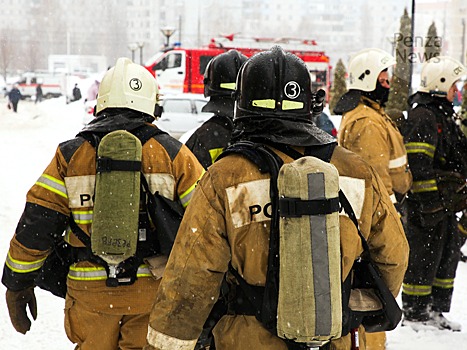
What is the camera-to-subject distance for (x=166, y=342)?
2352 millimetres

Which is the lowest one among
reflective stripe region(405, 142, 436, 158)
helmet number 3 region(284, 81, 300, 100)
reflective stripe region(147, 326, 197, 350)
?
reflective stripe region(147, 326, 197, 350)

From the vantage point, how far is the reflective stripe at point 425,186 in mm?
5555

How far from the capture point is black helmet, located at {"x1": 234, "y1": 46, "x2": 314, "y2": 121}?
2.45 meters

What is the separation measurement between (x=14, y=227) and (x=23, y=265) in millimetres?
6223

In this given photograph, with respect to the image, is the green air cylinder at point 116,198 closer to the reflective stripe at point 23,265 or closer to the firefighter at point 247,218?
the reflective stripe at point 23,265

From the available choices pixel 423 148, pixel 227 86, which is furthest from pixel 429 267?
pixel 227 86

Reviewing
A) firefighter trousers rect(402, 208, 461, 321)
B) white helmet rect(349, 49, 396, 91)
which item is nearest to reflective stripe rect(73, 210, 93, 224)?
white helmet rect(349, 49, 396, 91)

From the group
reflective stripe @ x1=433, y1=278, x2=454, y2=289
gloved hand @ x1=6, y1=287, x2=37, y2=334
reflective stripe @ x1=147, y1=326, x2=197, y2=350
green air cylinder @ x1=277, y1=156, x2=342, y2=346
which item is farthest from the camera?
reflective stripe @ x1=433, y1=278, x2=454, y2=289

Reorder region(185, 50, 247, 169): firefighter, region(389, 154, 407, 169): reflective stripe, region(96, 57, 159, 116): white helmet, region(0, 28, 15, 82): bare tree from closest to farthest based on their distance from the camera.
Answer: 1. region(96, 57, 159, 116): white helmet
2. region(185, 50, 247, 169): firefighter
3. region(389, 154, 407, 169): reflective stripe
4. region(0, 28, 15, 82): bare tree

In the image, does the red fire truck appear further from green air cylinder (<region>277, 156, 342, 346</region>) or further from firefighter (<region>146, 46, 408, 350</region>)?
green air cylinder (<region>277, 156, 342, 346</region>)

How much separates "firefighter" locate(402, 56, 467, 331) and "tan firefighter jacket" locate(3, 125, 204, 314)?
8.93ft

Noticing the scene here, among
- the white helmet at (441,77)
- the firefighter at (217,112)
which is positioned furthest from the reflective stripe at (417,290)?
the firefighter at (217,112)

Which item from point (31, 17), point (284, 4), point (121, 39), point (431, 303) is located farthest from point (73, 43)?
point (431, 303)

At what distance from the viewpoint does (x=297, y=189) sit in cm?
220
